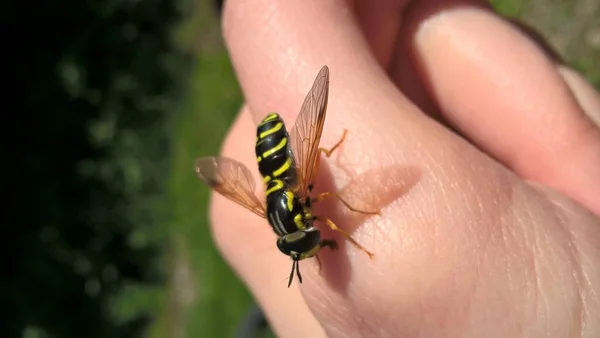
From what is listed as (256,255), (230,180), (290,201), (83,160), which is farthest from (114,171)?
(290,201)

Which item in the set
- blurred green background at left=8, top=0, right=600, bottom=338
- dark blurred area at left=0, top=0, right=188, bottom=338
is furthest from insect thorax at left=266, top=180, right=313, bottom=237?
dark blurred area at left=0, top=0, right=188, bottom=338

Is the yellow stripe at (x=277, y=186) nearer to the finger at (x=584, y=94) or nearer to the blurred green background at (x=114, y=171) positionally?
the finger at (x=584, y=94)

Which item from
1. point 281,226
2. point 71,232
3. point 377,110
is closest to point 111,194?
point 71,232

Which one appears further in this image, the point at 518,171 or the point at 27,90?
the point at 27,90

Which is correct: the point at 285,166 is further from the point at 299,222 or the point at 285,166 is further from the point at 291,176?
the point at 299,222

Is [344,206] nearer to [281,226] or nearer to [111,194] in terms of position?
[281,226]

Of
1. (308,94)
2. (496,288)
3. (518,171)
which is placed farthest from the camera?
(518,171)
